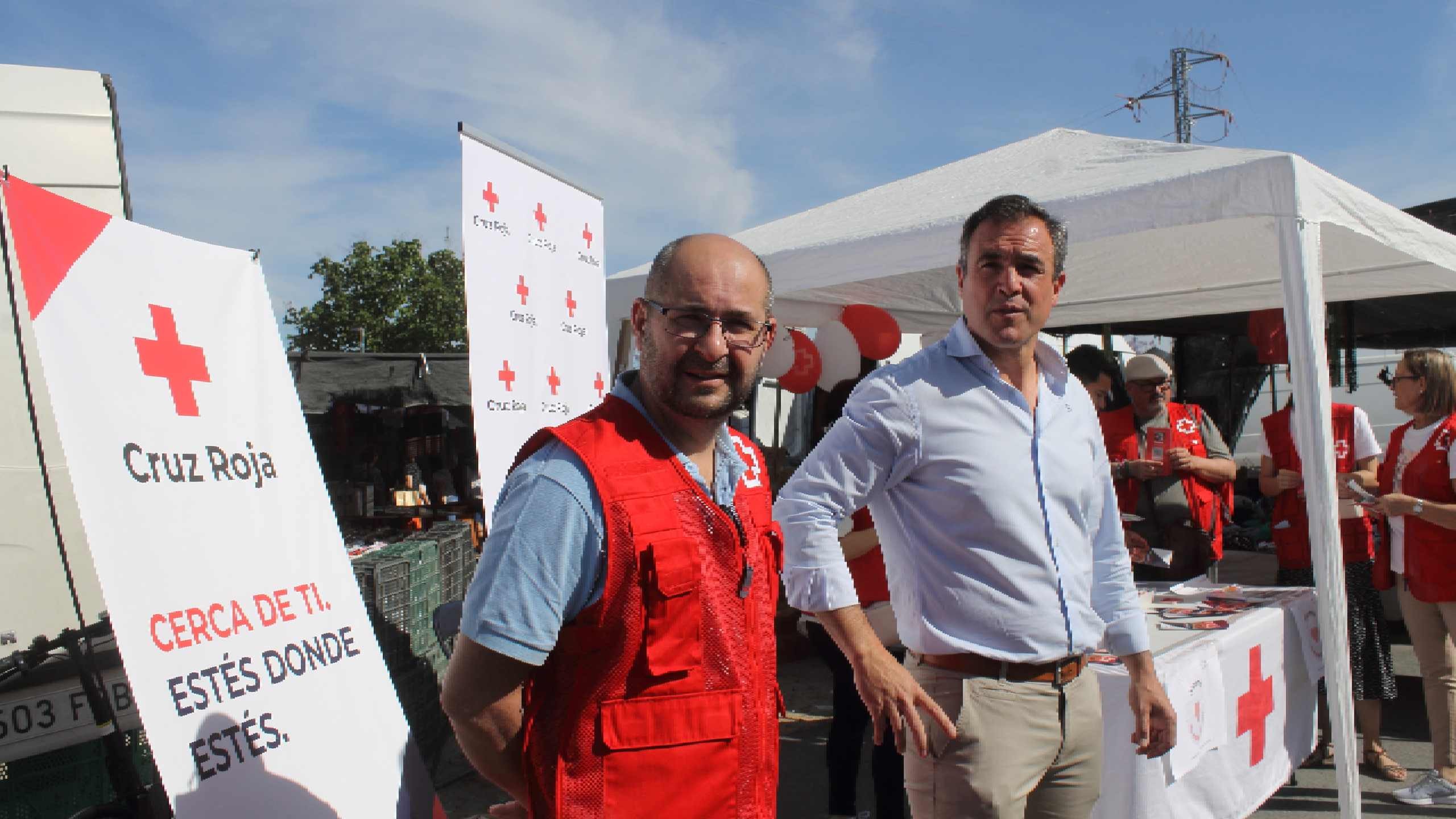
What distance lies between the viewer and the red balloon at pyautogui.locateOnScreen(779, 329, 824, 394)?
17.7ft

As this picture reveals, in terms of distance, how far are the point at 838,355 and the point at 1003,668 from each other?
3729 mm

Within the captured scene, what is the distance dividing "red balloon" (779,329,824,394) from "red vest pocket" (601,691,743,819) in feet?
13.7

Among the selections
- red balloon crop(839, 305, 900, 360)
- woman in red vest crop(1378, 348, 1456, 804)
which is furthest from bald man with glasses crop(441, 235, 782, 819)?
red balloon crop(839, 305, 900, 360)

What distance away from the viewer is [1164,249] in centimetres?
539

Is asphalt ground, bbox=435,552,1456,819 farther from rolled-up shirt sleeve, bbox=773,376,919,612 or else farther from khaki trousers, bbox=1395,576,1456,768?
rolled-up shirt sleeve, bbox=773,376,919,612

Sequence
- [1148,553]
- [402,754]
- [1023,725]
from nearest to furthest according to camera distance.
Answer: [1023,725], [402,754], [1148,553]

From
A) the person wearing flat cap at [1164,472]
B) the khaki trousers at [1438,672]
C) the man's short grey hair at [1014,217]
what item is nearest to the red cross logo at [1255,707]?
the person wearing flat cap at [1164,472]

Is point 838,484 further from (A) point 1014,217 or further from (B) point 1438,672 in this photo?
(B) point 1438,672

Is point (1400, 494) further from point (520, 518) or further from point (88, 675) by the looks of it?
point (88, 675)

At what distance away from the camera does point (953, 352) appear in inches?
74.1

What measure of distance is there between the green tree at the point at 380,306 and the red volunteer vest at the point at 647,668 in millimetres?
24619

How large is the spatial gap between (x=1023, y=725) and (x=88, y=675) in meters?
2.26

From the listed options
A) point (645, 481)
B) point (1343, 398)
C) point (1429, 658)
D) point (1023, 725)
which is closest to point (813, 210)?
point (1429, 658)

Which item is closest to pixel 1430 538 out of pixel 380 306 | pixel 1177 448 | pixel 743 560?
pixel 1177 448
